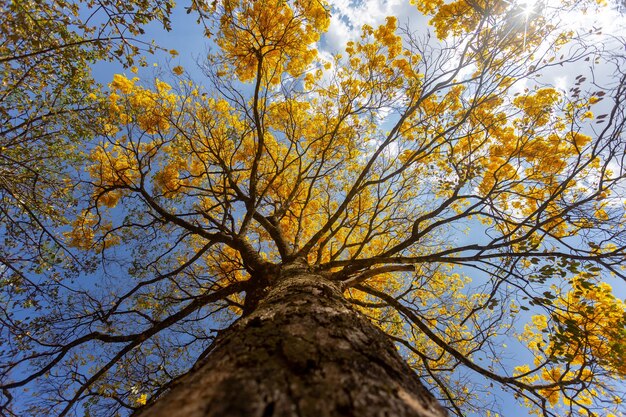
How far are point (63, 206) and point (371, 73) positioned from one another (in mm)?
6111

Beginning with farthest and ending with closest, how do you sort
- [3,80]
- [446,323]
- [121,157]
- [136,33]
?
[121,157] → [446,323] → [3,80] → [136,33]

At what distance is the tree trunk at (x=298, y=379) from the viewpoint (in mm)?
688

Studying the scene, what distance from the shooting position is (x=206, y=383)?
2.72 feet

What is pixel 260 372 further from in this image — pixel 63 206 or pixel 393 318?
pixel 393 318

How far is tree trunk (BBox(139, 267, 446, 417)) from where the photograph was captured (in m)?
0.69

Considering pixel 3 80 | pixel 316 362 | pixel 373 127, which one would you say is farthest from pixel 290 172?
pixel 316 362

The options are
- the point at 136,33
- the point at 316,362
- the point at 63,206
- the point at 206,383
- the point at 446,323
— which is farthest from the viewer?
the point at 446,323

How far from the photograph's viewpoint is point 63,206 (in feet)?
15.5

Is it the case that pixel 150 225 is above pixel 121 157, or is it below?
below

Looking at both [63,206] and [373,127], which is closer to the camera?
[63,206]

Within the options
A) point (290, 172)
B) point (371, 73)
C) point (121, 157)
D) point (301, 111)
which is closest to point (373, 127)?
point (371, 73)

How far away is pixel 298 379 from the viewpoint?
82 centimetres

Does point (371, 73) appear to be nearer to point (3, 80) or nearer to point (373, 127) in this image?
point (373, 127)

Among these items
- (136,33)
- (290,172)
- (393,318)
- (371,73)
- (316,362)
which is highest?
(290,172)
